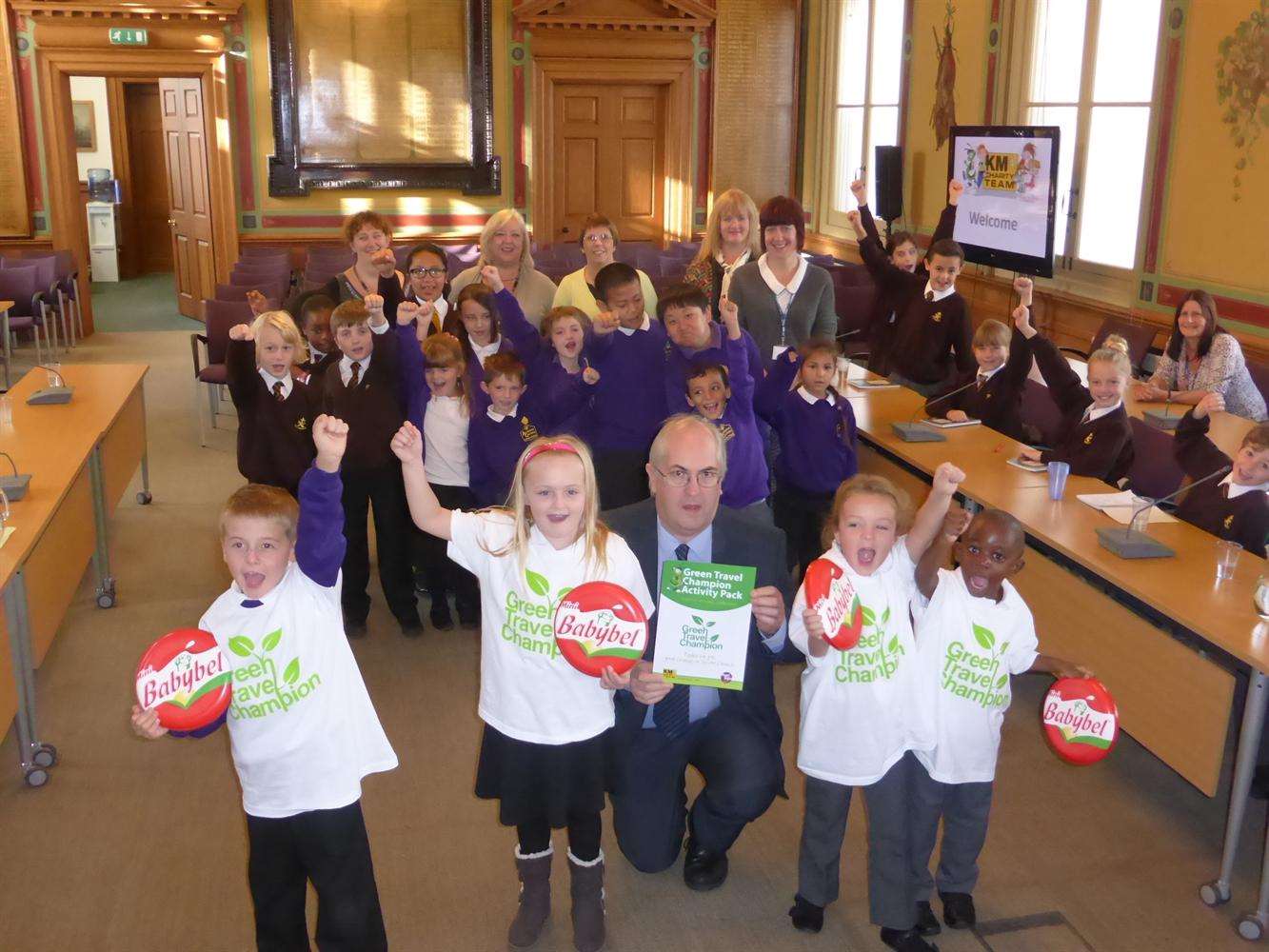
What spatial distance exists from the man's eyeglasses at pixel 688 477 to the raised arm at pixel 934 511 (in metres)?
0.52

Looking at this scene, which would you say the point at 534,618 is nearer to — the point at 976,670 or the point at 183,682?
the point at 183,682

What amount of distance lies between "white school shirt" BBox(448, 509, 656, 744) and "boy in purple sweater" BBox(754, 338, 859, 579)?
2.24 metres

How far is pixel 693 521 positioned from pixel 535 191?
10439 millimetres

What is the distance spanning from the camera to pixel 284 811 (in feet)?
8.66

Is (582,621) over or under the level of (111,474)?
over

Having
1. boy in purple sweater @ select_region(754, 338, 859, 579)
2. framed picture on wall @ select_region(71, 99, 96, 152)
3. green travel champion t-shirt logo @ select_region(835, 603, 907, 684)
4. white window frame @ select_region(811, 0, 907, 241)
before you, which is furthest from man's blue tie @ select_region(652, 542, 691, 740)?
framed picture on wall @ select_region(71, 99, 96, 152)

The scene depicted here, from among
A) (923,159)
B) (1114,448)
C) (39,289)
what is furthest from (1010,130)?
(39,289)

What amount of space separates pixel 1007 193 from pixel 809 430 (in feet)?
15.9

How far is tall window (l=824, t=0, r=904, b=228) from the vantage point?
1152cm

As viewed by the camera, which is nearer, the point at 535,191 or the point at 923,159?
the point at 923,159

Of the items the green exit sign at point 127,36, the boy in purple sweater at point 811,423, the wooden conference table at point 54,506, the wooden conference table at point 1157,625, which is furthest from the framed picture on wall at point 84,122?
the wooden conference table at point 1157,625

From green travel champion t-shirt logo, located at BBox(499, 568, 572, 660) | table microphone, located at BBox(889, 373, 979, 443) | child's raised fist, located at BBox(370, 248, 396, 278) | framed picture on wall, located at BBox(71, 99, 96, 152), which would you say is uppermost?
framed picture on wall, located at BBox(71, 99, 96, 152)

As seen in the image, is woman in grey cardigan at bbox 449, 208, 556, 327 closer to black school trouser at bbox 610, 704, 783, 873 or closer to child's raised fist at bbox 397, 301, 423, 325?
child's raised fist at bbox 397, 301, 423, 325

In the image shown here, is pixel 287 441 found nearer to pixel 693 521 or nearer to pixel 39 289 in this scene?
pixel 693 521
